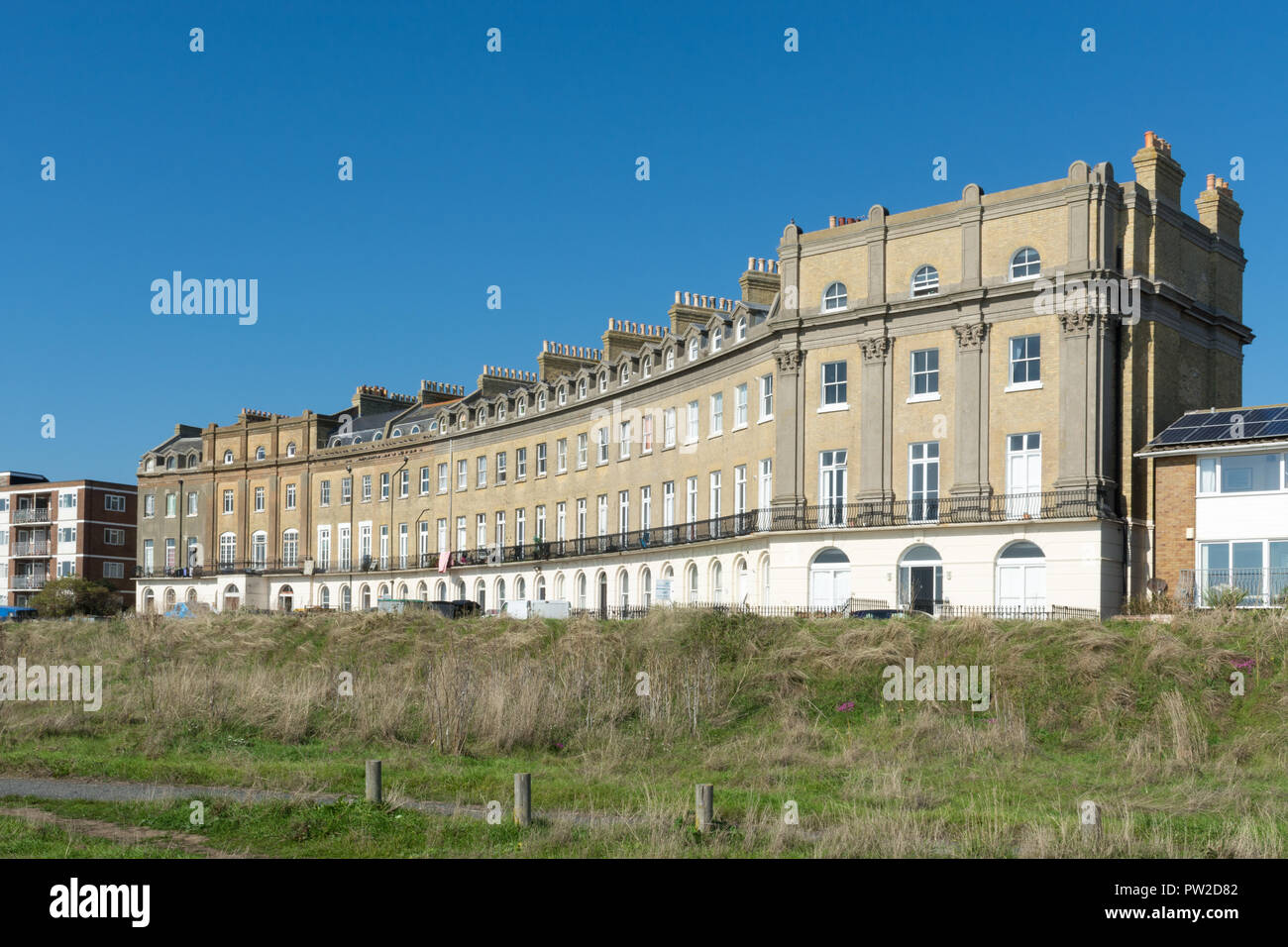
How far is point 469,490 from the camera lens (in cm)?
6919

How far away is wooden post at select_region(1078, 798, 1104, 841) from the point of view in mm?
14055

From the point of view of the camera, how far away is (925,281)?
137 ft

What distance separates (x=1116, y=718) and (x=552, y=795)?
431 inches

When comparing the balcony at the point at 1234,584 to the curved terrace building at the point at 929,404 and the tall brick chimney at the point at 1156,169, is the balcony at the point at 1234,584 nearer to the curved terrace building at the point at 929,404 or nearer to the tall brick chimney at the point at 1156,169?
the curved terrace building at the point at 929,404

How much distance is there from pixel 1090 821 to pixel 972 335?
90.6 feet

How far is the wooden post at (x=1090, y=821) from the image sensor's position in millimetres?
14055

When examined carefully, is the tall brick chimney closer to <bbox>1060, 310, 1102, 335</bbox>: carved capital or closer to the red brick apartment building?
<bbox>1060, 310, 1102, 335</bbox>: carved capital

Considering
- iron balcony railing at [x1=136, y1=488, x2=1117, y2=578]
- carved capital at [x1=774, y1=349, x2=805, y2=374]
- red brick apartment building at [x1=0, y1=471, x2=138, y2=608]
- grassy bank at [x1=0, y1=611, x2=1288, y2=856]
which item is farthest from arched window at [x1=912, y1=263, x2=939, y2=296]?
red brick apartment building at [x1=0, y1=471, x2=138, y2=608]

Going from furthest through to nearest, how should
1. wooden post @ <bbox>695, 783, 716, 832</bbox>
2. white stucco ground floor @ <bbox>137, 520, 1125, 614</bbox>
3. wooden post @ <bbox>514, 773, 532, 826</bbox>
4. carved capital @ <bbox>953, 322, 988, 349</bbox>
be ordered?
1. carved capital @ <bbox>953, 322, 988, 349</bbox>
2. white stucco ground floor @ <bbox>137, 520, 1125, 614</bbox>
3. wooden post @ <bbox>514, 773, 532, 826</bbox>
4. wooden post @ <bbox>695, 783, 716, 832</bbox>

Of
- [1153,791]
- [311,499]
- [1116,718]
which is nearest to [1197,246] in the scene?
[1116,718]

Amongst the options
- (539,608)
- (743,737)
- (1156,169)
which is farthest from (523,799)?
(1156,169)

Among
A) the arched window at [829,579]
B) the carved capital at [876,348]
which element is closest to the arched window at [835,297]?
the carved capital at [876,348]

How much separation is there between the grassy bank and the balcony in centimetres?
800

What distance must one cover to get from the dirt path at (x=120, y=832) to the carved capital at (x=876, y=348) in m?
30.9
